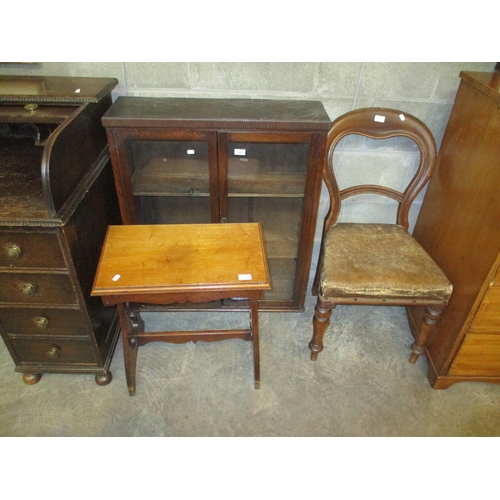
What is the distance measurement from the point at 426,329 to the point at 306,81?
1.22m

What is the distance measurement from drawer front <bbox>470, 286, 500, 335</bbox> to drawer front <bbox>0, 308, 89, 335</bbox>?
5.08 feet

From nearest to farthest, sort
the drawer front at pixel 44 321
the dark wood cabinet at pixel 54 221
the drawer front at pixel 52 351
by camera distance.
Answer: the dark wood cabinet at pixel 54 221 < the drawer front at pixel 44 321 < the drawer front at pixel 52 351

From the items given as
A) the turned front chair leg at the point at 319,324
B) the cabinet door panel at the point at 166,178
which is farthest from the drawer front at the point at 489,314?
the cabinet door panel at the point at 166,178

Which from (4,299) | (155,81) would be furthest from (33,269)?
(155,81)

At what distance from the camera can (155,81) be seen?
1.76 meters

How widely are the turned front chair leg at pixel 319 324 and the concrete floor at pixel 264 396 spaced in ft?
0.26

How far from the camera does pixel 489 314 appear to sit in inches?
59.5

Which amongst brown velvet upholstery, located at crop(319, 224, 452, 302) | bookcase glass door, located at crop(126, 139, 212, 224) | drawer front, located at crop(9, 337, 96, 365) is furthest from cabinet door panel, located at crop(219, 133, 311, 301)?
drawer front, located at crop(9, 337, 96, 365)

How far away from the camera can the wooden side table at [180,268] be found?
→ 4.44 ft

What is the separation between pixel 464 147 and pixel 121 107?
4.64 feet

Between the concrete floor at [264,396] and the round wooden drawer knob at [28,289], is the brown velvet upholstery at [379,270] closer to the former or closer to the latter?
the concrete floor at [264,396]

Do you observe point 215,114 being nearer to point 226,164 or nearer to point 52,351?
point 226,164

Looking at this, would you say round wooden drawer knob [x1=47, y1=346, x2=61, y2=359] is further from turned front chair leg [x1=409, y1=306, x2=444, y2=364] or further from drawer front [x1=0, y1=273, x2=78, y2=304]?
turned front chair leg [x1=409, y1=306, x2=444, y2=364]

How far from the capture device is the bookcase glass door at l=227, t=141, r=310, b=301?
1.73 m
